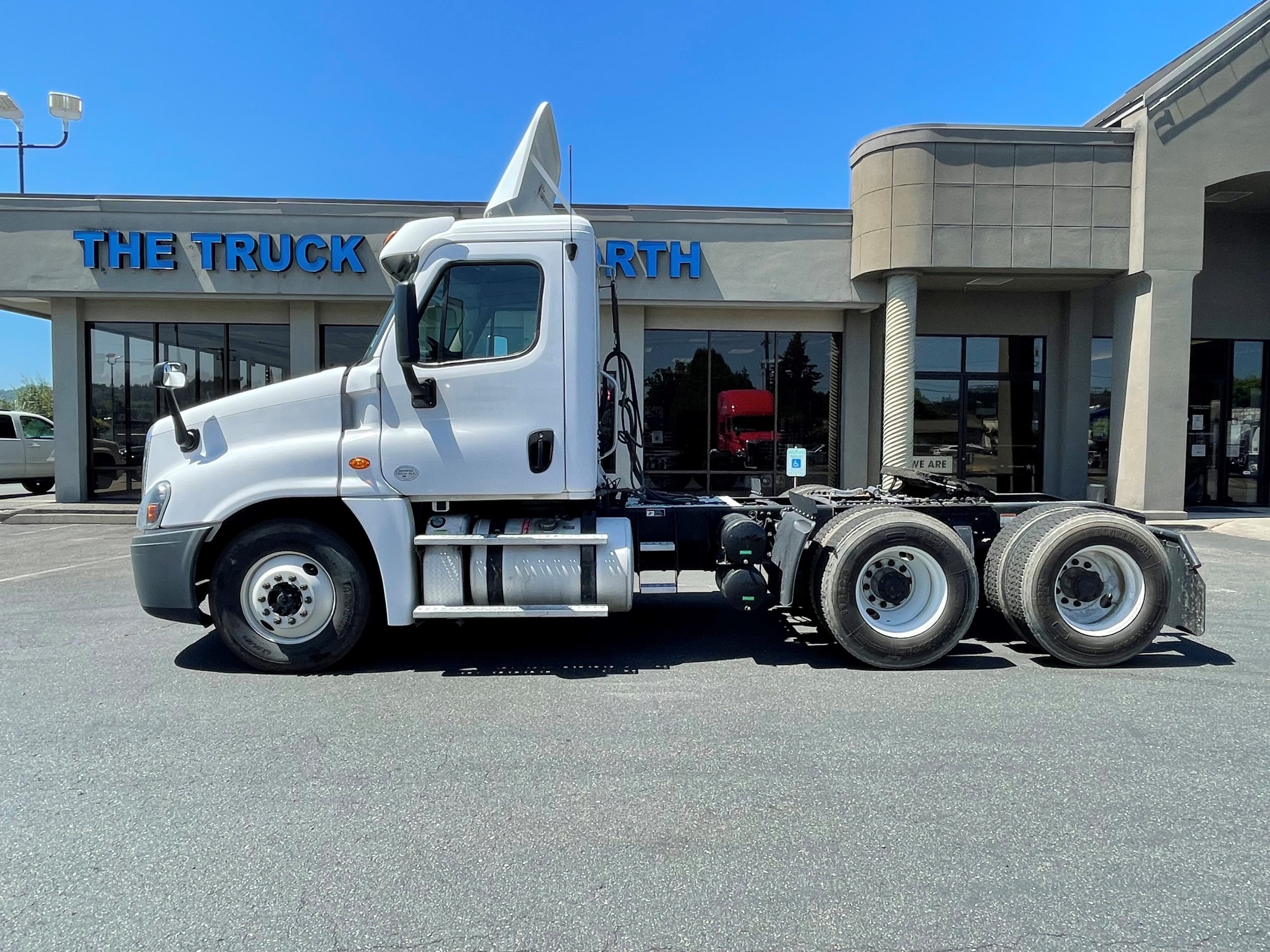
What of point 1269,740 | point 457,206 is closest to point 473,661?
point 1269,740

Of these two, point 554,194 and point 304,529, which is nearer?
point 304,529

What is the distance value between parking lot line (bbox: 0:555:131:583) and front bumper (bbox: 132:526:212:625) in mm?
3842

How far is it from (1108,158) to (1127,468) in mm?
5209

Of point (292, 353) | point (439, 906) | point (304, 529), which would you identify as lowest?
point (439, 906)

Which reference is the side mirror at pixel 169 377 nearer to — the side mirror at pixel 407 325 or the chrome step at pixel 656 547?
the side mirror at pixel 407 325

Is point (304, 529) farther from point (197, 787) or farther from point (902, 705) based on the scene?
point (902, 705)

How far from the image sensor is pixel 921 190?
510 inches

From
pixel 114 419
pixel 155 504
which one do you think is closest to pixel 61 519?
pixel 114 419

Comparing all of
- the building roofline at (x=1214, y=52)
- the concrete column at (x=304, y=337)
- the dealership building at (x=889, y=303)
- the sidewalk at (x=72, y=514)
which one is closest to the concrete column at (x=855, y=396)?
the dealership building at (x=889, y=303)

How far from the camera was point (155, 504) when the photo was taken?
204 inches

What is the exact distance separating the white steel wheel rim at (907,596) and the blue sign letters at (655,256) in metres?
9.32

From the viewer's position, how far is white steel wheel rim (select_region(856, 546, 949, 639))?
525 centimetres

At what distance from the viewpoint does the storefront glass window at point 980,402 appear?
15320 mm

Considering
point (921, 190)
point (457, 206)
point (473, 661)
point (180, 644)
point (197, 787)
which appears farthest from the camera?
point (457, 206)
